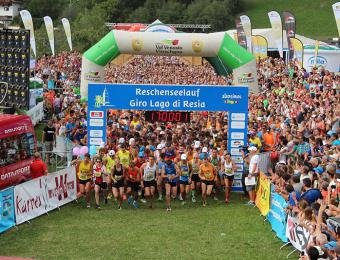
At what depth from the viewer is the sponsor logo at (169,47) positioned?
23.7m

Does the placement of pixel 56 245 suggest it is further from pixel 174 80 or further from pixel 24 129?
pixel 174 80

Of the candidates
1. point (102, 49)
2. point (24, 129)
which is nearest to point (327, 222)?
point (24, 129)

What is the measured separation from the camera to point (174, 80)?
36.9 metres

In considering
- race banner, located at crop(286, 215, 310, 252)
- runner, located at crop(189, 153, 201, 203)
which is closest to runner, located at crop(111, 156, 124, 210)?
runner, located at crop(189, 153, 201, 203)

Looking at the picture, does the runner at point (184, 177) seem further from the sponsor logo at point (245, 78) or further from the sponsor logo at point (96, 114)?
the sponsor logo at point (245, 78)

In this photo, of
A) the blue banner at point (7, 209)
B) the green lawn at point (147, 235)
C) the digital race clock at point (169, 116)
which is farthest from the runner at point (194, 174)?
the blue banner at point (7, 209)

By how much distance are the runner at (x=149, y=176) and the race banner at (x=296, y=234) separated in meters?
4.86

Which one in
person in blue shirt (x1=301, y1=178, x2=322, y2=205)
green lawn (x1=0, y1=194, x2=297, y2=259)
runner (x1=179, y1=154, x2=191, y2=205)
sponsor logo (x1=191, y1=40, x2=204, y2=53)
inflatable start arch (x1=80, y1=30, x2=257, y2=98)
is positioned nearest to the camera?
person in blue shirt (x1=301, y1=178, x2=322, y2=205)

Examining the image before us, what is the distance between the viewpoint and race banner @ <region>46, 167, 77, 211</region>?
1677 centimetres

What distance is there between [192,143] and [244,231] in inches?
185

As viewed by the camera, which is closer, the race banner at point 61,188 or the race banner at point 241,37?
the race banner at point 61,188

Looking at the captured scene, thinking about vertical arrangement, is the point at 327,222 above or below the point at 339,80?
below

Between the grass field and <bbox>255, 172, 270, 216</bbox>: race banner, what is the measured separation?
66.4 metres

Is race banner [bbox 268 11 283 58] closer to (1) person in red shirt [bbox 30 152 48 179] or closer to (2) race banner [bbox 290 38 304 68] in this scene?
(2) race banner [bbox 290 38 304 68]
